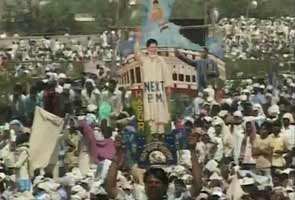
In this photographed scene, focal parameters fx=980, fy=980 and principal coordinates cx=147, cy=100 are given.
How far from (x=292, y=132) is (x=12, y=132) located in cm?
161

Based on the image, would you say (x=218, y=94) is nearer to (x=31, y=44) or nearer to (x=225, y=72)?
(x=225, y=72)

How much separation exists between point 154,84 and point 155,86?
0.05 feet

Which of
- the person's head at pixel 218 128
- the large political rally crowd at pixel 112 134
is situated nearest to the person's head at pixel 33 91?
the large political rally crowd at pixel 112 134

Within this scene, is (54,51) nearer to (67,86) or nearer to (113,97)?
(67,86)

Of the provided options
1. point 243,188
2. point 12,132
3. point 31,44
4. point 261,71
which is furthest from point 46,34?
point 243,188

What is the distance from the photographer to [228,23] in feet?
21.6

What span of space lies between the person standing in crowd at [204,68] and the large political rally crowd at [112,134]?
10 cm

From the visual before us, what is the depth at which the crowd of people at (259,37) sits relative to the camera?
6656 mm

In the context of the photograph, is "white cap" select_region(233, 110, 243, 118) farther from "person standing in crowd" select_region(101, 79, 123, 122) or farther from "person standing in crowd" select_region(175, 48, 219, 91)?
"person standing in crowd" select_region(101, 79, 123, 122)

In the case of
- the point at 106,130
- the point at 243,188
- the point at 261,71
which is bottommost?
the point at 243,188

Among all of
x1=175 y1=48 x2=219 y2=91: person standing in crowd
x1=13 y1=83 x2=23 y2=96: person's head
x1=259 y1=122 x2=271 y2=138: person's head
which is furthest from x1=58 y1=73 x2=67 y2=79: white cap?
x1=259 y1=122 x2=271 y2=138: person's head

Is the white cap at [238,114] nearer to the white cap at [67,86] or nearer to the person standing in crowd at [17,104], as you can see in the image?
the white cap at [67,86]

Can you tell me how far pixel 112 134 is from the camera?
561 cm

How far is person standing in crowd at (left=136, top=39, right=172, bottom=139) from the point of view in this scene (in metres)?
5.10
